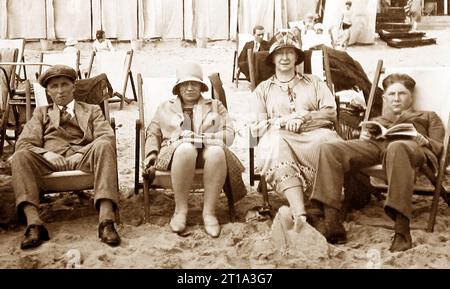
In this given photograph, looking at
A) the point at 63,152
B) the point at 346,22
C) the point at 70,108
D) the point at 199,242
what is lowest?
the point at 199,242

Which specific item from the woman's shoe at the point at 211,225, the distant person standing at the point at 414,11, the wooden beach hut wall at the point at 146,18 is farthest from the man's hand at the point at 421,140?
the wooden beach hut wall at the point at 146,18

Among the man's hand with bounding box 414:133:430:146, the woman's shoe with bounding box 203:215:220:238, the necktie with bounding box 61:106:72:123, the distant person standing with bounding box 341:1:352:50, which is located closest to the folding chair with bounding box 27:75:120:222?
the necktie with bounding box 61:106:72:123

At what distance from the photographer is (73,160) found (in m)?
3.33

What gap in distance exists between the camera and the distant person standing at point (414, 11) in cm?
521

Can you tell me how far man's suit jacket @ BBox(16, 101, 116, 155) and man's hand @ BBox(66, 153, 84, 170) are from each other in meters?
0.04

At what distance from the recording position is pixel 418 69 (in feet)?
12.1

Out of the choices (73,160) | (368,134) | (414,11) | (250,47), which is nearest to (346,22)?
(414,11)

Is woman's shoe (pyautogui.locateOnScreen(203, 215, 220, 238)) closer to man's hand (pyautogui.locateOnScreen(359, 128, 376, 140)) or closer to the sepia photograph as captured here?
the sepia photograph

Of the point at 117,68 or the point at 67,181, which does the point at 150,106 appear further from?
the point at 117,68

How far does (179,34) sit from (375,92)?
2.17 metres

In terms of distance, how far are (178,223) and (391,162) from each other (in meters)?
1.10

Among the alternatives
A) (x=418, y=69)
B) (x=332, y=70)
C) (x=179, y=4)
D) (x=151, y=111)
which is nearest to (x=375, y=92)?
(x=418, y=69)

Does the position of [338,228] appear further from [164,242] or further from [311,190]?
[164,242]
